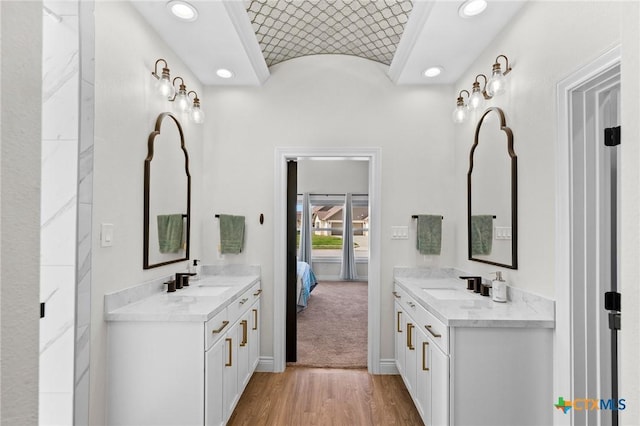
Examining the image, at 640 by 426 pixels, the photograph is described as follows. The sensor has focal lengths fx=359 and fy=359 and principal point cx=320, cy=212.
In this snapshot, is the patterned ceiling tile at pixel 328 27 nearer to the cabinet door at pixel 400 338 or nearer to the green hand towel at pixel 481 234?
the green hand towel at pixel 481 234

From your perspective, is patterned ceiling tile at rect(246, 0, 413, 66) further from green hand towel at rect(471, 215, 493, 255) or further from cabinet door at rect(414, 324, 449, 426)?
cabinet door at rect(414, 324, 449, 426)

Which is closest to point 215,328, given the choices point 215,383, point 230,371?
point 215,383

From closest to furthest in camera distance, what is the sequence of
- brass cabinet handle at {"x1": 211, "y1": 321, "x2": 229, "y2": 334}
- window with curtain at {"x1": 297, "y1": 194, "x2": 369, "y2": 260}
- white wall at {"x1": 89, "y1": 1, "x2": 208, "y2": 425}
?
white wall at {"x1": 89, "y1": 1, "x2": 208, "y2": 425} → brass cabinet handle at {"x1": 211, "y1": 321, "x2": 229, "y2": 334} → window with curtain at {"x1": 297, "y1": 194, "x2": 369, "y2": 260}

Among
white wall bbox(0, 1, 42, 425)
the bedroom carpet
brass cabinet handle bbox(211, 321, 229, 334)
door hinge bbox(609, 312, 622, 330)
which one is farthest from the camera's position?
the bedroom carpet

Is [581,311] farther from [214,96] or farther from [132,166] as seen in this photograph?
[214,96]

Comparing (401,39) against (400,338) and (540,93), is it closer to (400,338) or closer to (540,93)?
(540,93)

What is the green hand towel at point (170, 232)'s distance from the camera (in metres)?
2.46

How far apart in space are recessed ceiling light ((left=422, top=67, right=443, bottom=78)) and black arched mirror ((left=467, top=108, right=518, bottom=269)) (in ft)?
1.88

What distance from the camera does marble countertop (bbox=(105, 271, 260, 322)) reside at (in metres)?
1.84

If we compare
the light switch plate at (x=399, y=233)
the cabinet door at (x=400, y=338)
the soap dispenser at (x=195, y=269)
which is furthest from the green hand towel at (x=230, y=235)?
the cabinet door at (x=400, y=338)

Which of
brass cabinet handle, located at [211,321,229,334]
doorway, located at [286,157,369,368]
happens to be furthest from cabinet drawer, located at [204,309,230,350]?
doorway, located at [286,157,369,368]

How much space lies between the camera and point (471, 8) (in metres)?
2.09

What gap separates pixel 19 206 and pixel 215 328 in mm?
1528

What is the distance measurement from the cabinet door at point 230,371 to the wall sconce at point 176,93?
5.22ft
